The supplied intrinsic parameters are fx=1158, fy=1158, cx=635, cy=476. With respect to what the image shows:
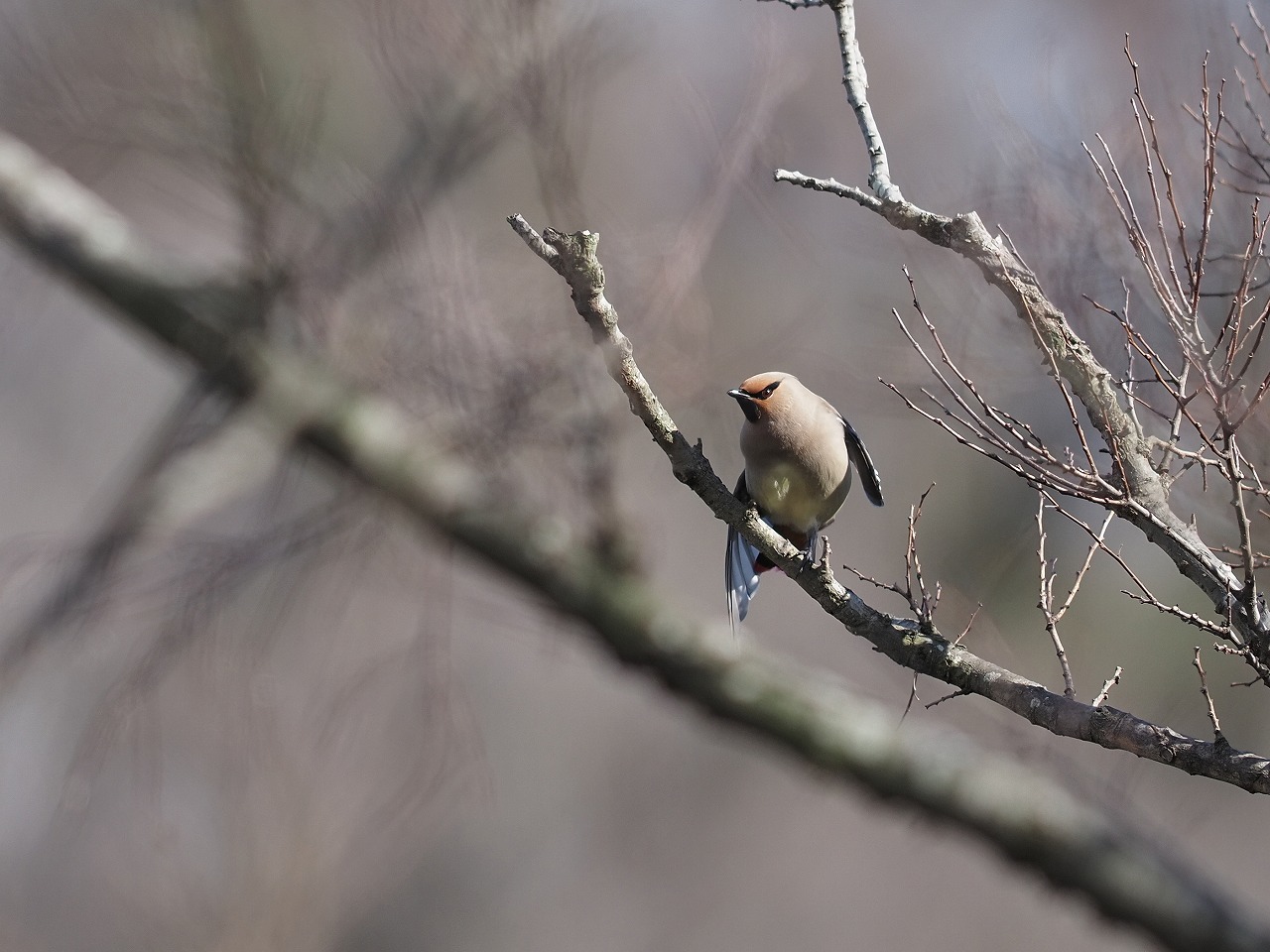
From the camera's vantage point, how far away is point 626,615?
4785 mm

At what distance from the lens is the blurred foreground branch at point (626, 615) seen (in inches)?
171

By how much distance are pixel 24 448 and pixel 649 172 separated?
9722 millimetres

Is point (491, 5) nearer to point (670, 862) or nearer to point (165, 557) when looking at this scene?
point (165, 557)

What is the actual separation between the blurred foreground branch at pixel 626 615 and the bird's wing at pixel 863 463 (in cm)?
84

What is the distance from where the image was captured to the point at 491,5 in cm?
419

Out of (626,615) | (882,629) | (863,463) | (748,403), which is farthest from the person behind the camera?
(626,615)

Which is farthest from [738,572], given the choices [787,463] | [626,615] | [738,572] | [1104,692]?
[1104,692]

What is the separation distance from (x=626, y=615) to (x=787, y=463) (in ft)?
3.64

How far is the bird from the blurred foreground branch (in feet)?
1.69

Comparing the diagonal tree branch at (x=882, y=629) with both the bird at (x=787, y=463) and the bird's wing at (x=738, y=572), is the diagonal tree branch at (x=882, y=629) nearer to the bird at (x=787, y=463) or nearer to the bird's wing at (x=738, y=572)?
the bird at (x=787, y=463)

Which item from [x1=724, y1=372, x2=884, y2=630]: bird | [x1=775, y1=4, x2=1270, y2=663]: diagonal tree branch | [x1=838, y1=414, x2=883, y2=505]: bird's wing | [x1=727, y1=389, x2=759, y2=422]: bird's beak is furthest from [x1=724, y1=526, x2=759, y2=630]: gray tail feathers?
[x1=775, y1=4, x2=1270, y2=663]: diagonal tree branch

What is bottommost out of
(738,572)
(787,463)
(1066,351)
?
(738,572)

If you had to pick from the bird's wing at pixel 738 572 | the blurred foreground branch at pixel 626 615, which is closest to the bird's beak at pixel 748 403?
the bird's wing at pixel 738 572

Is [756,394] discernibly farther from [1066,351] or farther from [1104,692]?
[1104,692]
